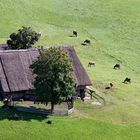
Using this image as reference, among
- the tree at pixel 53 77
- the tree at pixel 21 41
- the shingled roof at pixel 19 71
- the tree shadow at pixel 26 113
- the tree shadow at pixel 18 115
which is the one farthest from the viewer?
the tree at pixel 21 41

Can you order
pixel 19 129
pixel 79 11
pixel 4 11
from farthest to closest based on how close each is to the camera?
pixel 79 11 → pixel 4 11 → pixel 19 129

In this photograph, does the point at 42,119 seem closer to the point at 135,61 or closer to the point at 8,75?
the point at 8,75

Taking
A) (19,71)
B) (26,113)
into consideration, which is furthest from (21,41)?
(26,113)

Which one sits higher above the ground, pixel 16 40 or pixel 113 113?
pixel 16 40

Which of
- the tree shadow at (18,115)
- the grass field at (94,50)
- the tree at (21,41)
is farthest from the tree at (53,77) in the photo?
the tree at (21,41)

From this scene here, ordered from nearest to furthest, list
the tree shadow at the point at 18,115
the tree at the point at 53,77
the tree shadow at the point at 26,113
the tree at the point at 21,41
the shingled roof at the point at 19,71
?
1. the tree shadow at the point at 18,115
2. the tree shadow at the point at 26,113
3. the tree at the point at 53,77
4. the shingled roof at the point at 19,71
5. the tree at the point at 21,41

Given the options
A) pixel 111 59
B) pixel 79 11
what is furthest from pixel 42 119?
pixel 79 11

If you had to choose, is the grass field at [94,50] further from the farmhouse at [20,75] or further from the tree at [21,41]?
the tree at [21,41]

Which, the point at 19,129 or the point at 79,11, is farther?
the point at 79,11
